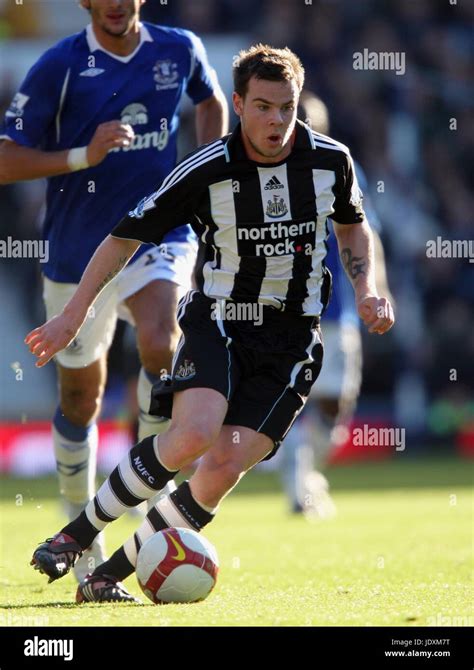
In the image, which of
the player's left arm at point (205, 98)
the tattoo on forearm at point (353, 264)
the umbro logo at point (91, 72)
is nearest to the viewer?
the tattoo on forearm at point (353, 264)

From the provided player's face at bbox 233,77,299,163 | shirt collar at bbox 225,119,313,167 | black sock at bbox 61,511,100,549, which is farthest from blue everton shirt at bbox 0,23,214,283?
black sock at bbox 61,511,100,549

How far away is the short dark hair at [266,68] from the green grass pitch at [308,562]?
204 centimetres

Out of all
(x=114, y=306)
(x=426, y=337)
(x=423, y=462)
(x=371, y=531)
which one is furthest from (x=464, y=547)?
(x=426, y=337)

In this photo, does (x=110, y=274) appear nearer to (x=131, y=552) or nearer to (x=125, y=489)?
(x=125, y=489)

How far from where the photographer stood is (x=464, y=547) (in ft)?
24.2

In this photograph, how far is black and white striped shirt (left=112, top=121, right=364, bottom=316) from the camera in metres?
5.20

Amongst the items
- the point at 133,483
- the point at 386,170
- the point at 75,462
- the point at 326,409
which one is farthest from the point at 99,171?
the point at 386,170

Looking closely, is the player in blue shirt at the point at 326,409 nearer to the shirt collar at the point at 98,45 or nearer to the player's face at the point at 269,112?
the shirt collar at the point at 98,45

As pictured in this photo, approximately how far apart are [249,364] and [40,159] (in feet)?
5.07

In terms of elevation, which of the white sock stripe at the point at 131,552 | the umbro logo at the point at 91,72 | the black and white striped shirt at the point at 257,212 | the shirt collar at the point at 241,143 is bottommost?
the white sock stripe at the point at 131,552

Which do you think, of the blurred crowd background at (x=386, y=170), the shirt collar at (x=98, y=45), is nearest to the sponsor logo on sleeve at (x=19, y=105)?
the shirt collar at (x=98, y=45)

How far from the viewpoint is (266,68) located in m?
5.04

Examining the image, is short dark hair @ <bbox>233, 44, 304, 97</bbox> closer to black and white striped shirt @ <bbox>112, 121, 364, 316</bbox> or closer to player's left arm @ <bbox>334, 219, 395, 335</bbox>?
black and white striped shirt @ <bbox>112, 121, 364, 316</bbox>

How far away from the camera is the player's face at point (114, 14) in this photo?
602 cm
